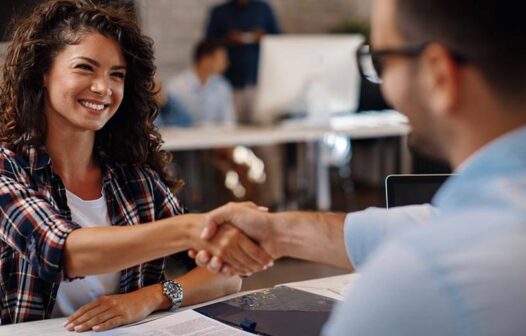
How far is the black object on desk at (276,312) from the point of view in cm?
137

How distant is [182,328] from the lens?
4.59ft

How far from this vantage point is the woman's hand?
4.72ft

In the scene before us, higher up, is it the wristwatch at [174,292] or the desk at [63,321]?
the wristwatch at [174,292]

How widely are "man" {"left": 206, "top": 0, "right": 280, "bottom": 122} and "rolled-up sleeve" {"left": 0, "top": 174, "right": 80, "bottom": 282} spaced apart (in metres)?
4.59

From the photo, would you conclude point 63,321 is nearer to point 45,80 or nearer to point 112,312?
point 112,312

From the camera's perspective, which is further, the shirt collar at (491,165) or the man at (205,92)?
the man at (205,92)

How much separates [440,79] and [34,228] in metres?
0.96

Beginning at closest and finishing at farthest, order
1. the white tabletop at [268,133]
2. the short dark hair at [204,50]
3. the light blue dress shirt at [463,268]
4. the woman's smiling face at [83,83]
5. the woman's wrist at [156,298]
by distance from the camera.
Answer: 1. the light blue dress shirt at [463,268]
2. the woman's wrist at [156,298]
3. the woman's smiling face at [83,83]
4. the white tabletop at [268,133]
5. the short dark hair at [204,50]

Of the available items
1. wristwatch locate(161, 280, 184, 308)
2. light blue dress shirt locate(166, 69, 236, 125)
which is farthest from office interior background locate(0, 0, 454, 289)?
wristwatch locate(161, 280, 184, 308)

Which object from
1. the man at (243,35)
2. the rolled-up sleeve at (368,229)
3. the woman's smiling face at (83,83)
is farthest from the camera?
the man at (243,35)

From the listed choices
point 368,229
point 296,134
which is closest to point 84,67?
point 368,229

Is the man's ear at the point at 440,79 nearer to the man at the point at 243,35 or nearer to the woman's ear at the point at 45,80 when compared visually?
the woman's ear at the point at 45,80

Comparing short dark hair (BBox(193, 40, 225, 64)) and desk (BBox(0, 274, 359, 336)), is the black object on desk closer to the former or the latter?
desk (BBox(0, 274, 359, 336))

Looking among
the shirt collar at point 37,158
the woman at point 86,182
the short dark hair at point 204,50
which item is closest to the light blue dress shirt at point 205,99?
the short dark hair at point 204,50
